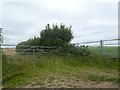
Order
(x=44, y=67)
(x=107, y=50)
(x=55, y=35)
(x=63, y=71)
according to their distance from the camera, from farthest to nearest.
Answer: (x=55, y=35)
(x=107, y=50)
(x=44, y=67)
(x=63, y=71)

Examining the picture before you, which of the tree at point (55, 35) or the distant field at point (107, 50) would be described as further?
the tree at point (55, 35)

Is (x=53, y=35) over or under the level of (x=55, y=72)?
over

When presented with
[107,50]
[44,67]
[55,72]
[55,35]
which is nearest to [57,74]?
[55,72]

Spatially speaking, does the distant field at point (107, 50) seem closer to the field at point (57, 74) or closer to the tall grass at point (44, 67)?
the tall grass at point (44, 67)

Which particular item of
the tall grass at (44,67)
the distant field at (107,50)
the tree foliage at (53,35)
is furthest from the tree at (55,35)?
the tall grass at (44,67)

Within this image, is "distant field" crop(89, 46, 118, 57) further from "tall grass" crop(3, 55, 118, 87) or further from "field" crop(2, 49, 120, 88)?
"field" crop(2, 49, 120, 88)

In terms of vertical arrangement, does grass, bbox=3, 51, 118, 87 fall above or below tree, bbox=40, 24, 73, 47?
below

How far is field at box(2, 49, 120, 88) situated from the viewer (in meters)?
7.40

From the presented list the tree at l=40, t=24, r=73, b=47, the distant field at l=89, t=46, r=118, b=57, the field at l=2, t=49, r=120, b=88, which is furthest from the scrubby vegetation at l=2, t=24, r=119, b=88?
the tree at l=40, t=24, r=73, b=47

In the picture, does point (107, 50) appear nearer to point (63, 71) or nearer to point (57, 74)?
point (63, 71)

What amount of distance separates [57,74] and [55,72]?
0.39 m

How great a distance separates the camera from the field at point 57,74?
7.40 m

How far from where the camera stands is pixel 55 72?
29.5 feet

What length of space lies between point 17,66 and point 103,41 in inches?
256
